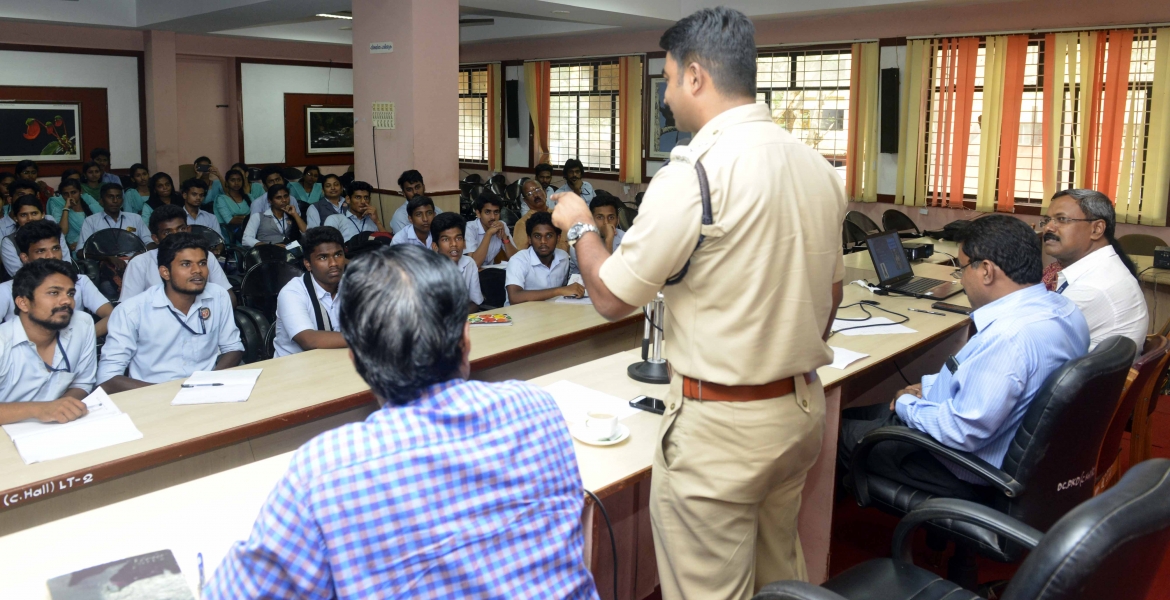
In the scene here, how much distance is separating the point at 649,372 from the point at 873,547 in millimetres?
1216

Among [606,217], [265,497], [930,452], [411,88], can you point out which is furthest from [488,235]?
[265,497]

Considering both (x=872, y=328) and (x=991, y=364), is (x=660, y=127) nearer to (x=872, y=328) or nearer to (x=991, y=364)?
(x=872, y=328)

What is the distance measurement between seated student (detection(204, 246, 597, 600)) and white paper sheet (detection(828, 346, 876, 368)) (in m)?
1.76

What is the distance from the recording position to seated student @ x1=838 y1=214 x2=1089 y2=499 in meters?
2.21

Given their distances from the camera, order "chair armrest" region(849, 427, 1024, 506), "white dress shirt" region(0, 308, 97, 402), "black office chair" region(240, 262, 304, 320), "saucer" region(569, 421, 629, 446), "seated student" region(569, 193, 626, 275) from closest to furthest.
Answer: "saucer" region(569, 421, 629, 446) < "chair armrest" region(849, 427, 1024, 506) < "white dress shirt" region(0, 308, 97, 402) < "black office chair" region(240, 262, 304, 320) < "seated student" region(569, 193, 626, 275)

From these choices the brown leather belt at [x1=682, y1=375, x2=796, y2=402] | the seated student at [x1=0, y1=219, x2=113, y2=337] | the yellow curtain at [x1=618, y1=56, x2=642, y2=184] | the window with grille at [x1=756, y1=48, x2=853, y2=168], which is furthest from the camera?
the yellow curtain at [x1=618, y1=56, x2=642, y2=184]

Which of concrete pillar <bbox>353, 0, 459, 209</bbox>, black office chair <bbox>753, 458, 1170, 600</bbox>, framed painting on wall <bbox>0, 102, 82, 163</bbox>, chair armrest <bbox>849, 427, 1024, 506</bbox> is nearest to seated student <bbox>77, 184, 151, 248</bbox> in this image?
concrete pillar <bbox>353, 0, 459, 209</bbox>

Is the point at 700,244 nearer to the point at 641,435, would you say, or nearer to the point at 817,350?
the point at 817,350

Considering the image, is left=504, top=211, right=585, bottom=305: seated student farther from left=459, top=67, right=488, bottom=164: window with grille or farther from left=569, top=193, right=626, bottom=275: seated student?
left=459, top=67, right=488, bottom=164: window with grille

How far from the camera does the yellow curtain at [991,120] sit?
296 inches

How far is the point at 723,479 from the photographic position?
1671 millimetres

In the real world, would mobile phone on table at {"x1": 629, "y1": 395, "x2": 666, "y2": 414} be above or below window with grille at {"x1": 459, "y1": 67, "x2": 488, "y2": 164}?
below

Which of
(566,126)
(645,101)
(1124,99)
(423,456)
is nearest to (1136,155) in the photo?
(1124,99)

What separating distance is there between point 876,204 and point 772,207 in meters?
7.49
